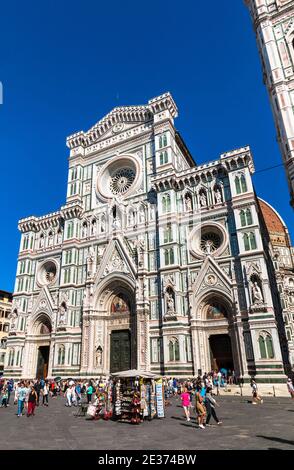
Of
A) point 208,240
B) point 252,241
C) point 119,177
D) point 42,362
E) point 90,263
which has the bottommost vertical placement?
point 42,362

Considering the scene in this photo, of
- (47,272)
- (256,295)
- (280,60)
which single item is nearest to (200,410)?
(256,295)

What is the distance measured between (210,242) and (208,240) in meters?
0.31

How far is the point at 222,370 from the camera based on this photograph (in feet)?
79.9

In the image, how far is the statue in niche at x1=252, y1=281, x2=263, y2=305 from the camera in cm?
2346

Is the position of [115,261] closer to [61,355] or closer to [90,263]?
[90,263]

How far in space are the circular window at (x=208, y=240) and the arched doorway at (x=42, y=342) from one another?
17.7 m

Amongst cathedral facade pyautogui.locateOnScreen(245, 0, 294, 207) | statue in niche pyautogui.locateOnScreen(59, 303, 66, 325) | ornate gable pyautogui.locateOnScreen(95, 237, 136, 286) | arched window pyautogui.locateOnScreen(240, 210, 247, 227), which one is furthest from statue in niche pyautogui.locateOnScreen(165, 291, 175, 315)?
cathedral facade pyautogui.locateOnScreen(245, 0, 294, 207)

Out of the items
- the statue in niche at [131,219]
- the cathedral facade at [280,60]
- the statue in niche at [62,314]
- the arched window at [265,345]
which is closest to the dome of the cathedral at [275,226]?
the statue in niche at [131,219]

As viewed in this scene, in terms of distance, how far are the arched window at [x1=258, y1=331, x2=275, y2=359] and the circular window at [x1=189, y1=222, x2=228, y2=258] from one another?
721cm

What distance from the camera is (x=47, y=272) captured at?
123ft

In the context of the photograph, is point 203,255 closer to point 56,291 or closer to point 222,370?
point 222,370

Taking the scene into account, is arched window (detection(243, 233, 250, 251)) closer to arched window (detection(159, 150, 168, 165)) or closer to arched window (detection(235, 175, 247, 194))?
arched window (detection(235, 175, 247, 194))

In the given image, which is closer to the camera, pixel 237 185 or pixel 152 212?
pixel 237 185
